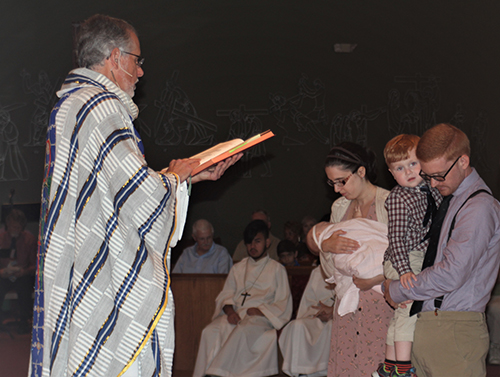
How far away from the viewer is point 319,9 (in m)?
9.07

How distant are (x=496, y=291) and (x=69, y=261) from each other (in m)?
5.27

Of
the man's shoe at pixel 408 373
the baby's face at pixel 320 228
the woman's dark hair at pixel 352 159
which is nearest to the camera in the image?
the man's shoe at pixel 408 373

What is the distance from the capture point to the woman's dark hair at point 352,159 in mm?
3057

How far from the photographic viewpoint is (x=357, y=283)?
114 inches

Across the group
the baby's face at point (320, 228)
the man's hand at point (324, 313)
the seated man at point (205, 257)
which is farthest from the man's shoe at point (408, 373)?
the seated man at point (205, 257)

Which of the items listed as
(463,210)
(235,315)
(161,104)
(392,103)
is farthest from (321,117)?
(463,210)

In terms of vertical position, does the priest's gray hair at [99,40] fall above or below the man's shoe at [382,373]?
above

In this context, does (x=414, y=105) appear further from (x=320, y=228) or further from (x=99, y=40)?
(x=99, y=40)

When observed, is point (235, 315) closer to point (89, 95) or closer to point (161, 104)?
point (89, 95)

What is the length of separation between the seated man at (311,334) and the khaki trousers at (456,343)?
265 cm

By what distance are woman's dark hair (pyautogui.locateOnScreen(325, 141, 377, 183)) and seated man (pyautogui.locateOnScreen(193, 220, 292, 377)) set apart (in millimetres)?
2502

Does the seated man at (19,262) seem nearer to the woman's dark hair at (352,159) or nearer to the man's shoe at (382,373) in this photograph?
the woman's dark hair at (352,159)

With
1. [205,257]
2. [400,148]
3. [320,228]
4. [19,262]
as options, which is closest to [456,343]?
[400,148]

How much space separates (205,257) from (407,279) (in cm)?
441
